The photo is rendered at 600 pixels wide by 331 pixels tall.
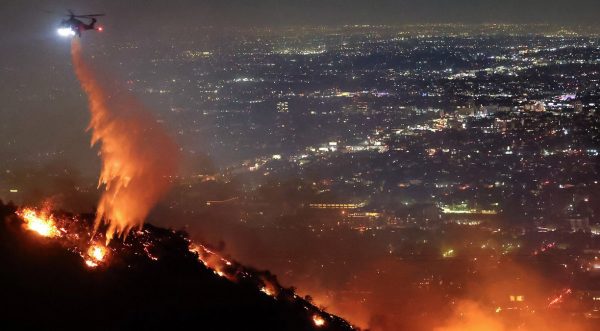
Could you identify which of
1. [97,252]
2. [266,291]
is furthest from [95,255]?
[266,291]

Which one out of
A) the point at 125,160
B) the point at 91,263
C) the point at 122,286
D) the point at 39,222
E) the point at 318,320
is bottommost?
the point at 318,320

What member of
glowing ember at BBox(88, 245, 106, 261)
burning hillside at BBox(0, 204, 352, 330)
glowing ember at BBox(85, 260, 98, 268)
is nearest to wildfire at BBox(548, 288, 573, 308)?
burning hillside at BBox(0, 204, 352, 330)

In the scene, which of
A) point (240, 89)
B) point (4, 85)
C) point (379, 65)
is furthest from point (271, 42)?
point (4, 85)

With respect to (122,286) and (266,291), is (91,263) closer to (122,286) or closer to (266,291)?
(122,286)

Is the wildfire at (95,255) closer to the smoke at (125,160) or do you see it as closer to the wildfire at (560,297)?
the smoke at (125,160)

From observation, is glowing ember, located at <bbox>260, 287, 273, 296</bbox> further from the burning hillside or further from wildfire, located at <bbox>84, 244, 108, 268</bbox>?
wildfire, located at <bbox>84, 244, 108, 268</bbox>

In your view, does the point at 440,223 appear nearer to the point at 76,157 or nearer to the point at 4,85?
the point at 76,157
